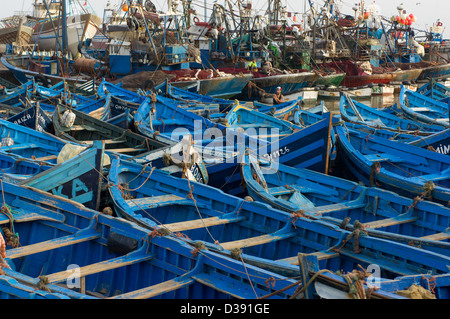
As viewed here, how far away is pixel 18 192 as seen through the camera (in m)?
9.18

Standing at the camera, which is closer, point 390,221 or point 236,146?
point 390,221

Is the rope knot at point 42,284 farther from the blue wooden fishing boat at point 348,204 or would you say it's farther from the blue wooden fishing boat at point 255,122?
the blue wooden fishing boat at point 255,122

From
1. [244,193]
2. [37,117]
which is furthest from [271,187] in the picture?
[37,117]

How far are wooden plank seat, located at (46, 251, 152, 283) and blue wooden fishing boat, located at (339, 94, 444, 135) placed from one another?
39.5 feet

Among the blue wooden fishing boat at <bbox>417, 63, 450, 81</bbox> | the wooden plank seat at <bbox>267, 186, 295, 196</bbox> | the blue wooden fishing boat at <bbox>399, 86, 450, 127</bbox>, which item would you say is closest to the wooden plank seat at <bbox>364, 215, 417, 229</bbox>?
the wooden plank seat at <bbox>267, 186, 295, 196</bbox>

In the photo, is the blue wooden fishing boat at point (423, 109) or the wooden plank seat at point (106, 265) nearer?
the wooden plank seat at point (106, 265)

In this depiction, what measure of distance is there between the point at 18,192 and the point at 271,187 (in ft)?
16.2

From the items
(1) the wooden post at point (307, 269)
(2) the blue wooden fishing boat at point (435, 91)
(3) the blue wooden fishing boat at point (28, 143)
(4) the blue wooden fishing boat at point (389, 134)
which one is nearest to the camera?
(1) the wooden post at point (307, 269)

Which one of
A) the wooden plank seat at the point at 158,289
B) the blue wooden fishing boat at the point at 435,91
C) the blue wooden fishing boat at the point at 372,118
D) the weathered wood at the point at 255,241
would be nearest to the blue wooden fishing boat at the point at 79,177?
the weathered wood at the point at 255,241

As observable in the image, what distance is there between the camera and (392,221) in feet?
29.8

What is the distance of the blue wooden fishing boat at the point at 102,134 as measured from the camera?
14547 millimetres

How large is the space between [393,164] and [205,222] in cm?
627

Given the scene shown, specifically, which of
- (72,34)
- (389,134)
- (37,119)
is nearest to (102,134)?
(37,119)

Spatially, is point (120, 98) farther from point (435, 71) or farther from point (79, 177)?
point (435, 71)
